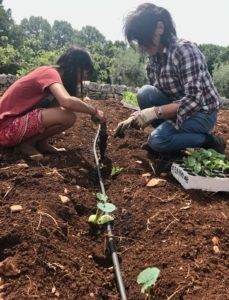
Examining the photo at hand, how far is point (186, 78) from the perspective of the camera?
2299 mm

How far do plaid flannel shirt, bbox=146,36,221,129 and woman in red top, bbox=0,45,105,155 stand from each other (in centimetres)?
64

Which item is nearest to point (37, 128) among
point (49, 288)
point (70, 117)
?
point (70, 117)

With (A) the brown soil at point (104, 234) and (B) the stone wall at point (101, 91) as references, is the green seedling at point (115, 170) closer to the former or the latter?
(A) the brown soil at point (104, 234)

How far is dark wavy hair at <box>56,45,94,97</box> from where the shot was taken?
2.43 m

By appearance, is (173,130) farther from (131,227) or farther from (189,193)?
(131,227)

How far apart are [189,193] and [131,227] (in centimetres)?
53

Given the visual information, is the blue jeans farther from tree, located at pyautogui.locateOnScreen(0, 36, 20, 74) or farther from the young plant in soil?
tree, located at pyautogui.locateOnScreen(0, 36, 20, 74)

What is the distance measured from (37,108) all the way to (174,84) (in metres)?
1.19

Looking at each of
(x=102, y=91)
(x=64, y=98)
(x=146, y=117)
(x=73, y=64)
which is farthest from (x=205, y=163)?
(x=102, y=91)

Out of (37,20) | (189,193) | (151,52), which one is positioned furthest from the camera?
(37,20)

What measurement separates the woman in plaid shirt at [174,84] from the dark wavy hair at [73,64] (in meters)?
0.39

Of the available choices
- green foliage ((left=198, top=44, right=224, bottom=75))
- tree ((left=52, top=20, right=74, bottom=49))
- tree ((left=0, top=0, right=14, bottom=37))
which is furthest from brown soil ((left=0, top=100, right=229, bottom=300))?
tree ((left=52, top=20, right=74, bottom=49))

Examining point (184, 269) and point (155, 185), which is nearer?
point (184, 269)

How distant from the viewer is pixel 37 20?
116 feet
